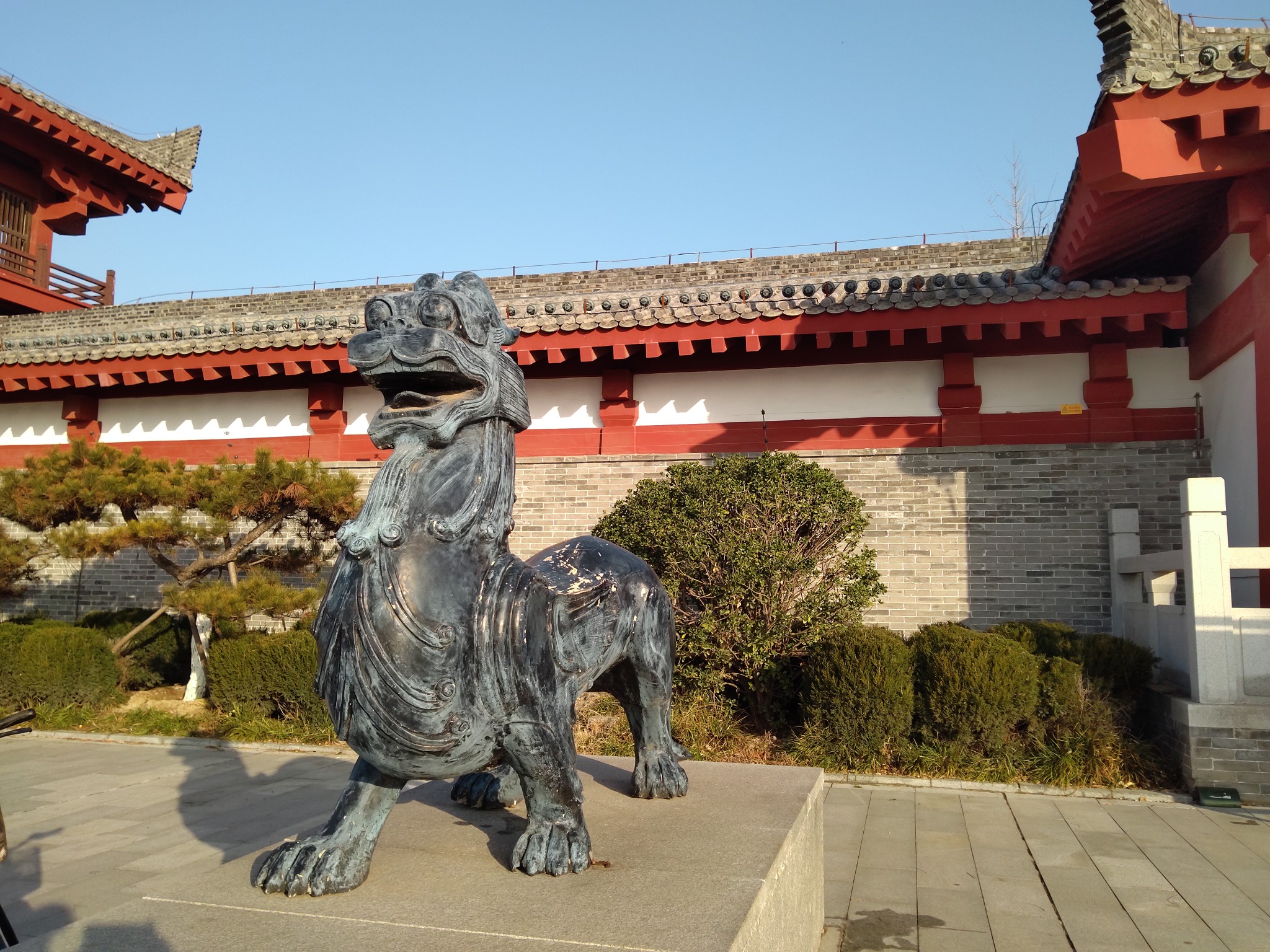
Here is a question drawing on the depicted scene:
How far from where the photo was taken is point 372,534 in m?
2.38

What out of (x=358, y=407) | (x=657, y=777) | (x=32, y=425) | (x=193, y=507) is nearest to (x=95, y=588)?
(x=32, y=425)

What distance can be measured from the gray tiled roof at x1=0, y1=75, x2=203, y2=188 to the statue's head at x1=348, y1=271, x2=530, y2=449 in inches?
640

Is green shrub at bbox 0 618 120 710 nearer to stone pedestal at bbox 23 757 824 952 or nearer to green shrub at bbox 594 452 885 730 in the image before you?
green shrub at bbox 594 452 885 730

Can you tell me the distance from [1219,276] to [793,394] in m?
3.99

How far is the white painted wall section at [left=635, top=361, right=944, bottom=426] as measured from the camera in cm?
935

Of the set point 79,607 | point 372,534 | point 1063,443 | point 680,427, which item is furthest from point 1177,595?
point 79,607

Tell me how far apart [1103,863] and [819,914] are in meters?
2.02

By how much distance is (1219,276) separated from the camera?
27.6ft

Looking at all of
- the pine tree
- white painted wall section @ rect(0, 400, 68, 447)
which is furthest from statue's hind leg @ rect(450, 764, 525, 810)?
white painted wall section @ rect(0, 400, 68, 447)

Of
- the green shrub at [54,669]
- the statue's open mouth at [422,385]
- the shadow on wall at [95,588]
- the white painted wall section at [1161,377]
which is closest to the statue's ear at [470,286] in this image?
the statue's open mouth at [422,385]

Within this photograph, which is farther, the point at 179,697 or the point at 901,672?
the point at 179,697

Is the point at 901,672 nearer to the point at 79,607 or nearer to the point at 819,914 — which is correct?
the point at 819,914

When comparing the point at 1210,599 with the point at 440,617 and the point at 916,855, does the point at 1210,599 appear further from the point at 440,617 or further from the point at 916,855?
the point at 440,617

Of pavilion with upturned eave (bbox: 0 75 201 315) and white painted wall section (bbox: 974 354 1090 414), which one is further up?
pavilion with upturned eave (bbox: 0 75 201 315)
